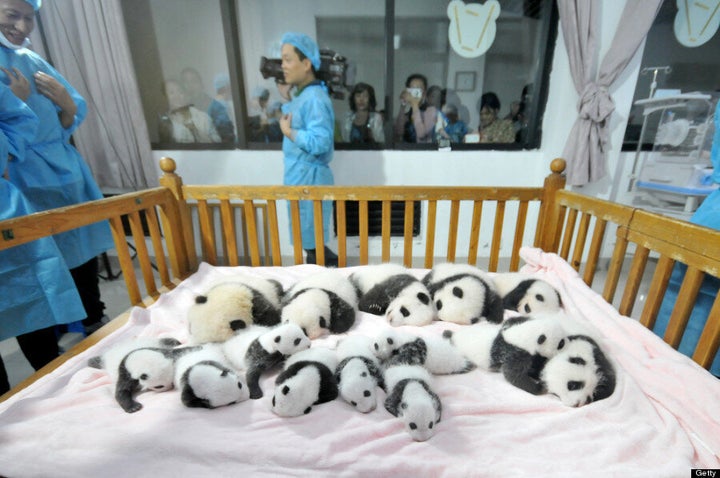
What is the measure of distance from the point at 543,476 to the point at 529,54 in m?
3.30

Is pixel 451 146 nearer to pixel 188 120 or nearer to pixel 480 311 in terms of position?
pixel 480 311

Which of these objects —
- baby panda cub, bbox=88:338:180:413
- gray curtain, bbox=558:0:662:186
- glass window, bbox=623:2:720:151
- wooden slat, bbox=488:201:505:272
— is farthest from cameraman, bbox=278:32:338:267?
glass window, bbox=623:2:720:151

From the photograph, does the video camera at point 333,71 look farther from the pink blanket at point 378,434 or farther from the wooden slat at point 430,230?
the pink blanket at point 378,434

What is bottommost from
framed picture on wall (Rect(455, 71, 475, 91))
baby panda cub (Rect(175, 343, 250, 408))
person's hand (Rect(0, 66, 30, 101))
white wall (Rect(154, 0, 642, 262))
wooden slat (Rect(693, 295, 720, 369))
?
baby panda cub (Rect(175, 343, 250, 408))

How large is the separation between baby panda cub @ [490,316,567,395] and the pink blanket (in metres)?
0.05

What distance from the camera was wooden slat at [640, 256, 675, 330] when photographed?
119 centimetres

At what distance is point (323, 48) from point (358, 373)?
3.00 m

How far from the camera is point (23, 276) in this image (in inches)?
52.6

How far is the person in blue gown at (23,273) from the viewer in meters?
1.31

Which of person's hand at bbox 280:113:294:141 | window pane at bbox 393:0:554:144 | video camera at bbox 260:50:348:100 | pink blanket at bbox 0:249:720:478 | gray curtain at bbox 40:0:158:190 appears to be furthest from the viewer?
video camera at bbox 260:50:348:100

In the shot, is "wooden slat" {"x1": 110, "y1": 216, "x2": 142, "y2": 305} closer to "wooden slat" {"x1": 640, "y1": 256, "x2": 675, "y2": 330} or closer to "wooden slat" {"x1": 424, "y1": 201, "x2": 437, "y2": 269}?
"wooden slat" {"x1": 424, "y1": 201, "x2": 437, "y2": 269}

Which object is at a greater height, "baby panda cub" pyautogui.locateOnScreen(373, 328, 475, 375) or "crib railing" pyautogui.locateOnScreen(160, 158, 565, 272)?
"crib railing" pyautogui.locateOnScreen(160, 158, 565, 272)

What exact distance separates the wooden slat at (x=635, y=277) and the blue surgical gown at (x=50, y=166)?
2.68 m

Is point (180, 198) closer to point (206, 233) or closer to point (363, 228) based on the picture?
point (206, 233)
